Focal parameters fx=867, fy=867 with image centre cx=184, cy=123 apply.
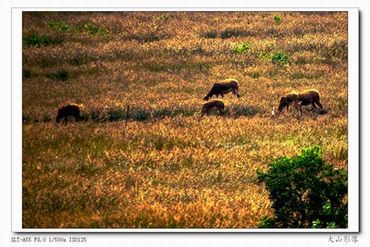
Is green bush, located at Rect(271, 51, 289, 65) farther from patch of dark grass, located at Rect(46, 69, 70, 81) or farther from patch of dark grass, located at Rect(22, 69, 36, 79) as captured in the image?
patch of dark grass, located at Rect(22, 69, 36, 79)

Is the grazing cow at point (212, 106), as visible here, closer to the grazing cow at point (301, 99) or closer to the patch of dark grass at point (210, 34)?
the grazing cow at point (301, 99)

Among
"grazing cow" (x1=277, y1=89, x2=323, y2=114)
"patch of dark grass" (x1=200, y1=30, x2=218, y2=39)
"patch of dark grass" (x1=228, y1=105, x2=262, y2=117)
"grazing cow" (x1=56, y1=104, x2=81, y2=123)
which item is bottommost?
"grazing cow" (x1=56, y1=104, x2=81, y2=123)

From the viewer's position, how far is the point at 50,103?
698 inches

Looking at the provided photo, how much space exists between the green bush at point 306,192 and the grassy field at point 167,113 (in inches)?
19.2

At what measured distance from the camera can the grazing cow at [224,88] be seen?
63.3ft

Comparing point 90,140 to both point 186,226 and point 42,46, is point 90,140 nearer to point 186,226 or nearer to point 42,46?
point 42,46

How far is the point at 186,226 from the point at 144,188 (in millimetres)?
1799

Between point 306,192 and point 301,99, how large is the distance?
17.2ft

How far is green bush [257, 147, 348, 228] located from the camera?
1359 cm

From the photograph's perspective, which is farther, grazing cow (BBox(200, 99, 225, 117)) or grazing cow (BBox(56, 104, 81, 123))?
grazing cow (BBox(200, 99, 225, 117))

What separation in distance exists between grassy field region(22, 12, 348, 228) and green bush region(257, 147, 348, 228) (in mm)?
488

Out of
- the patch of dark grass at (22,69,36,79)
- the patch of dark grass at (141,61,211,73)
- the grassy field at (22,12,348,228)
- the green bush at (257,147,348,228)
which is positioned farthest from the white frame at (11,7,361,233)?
the patch of dark grass at (141,61,211,73)

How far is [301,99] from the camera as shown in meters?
19.0

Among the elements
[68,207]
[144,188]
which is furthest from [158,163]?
[68,207]
